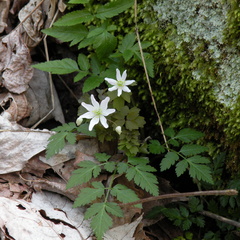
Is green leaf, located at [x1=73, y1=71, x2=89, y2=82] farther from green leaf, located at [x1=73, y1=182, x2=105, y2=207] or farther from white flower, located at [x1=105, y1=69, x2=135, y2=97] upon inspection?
green leaf, located at [x1=73, y1=182, x2=105, y2=207]

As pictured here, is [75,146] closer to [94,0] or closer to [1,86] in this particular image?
[1,86]

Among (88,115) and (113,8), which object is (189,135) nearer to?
(88,115)

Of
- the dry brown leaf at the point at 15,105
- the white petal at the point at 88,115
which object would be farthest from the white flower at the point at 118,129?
the dry brown leaf at the point at 15,105

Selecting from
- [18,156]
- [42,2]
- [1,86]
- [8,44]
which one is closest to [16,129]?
[18,156]

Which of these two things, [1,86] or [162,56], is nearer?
[162,56]

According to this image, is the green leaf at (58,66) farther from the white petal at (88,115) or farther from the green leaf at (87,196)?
the green leaf at (87,196)

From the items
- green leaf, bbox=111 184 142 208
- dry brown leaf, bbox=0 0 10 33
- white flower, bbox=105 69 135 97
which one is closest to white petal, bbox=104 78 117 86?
white flower, bbox=105 69 135 97
